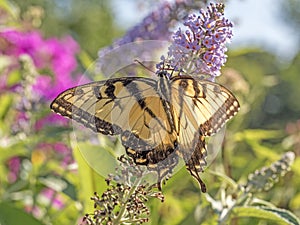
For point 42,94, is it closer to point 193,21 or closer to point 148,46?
point 148,46

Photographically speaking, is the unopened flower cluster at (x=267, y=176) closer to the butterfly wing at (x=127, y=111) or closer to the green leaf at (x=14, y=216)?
the butterfly wing at (x=127, y=111)

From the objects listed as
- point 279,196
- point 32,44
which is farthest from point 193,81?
point 32,44

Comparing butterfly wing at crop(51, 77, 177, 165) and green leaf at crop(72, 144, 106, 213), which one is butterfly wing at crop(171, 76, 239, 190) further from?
green leaf at crop(72, 144, 106, 213)

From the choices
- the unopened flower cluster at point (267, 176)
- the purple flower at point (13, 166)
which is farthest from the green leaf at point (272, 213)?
the purple flower at point (13, 166)

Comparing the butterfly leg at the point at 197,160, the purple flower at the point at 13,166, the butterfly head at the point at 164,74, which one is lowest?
the butterfly leg at the point at 197,160

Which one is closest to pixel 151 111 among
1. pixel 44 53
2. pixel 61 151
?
pixel 61 151

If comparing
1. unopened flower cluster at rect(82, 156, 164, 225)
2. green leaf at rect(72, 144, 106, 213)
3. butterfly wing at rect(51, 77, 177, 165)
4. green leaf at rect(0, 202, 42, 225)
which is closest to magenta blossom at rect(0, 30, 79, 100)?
green leaf at rect(72, 144, 106, 213)

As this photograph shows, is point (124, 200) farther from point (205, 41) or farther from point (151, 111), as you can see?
point (205, 41)
